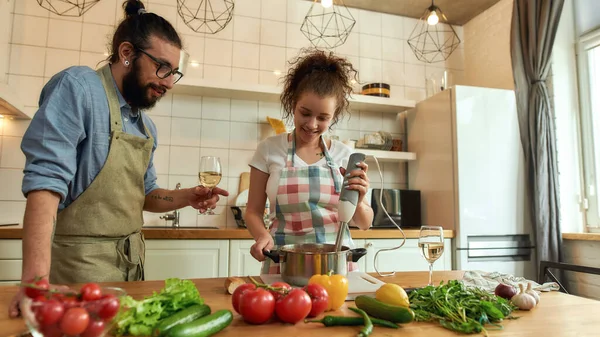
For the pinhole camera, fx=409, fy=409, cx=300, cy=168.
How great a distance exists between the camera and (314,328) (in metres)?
0.76

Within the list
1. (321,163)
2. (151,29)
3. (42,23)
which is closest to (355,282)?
(321,163)

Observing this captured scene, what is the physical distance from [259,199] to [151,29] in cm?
66

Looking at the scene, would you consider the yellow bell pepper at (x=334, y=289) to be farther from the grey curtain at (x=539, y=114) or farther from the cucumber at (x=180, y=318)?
the grey curtain at (x=539, y=114)

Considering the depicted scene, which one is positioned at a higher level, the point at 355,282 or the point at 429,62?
the point at 429,62

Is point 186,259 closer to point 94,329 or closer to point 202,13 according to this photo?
point 94,329

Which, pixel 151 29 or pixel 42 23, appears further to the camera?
pixel 42 23

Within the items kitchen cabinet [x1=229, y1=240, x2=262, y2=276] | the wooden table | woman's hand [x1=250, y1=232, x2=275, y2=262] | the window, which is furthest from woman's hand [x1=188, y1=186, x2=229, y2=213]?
the window

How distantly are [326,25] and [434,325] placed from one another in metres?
2.90

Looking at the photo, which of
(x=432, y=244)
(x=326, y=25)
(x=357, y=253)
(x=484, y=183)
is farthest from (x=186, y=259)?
(x=326, y=25)

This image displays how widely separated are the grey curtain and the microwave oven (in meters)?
0.74

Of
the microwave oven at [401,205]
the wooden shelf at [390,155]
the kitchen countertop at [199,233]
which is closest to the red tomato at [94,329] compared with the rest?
the kitchen countertop at [199,233]

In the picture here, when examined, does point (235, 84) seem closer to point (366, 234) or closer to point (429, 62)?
point (366, 234)

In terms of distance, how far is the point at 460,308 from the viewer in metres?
0.80

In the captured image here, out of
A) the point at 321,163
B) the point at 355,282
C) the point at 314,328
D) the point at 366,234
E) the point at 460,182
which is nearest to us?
the point at 314,328
